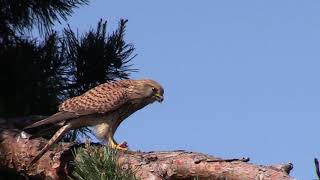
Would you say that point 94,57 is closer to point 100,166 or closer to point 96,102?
point 96,102

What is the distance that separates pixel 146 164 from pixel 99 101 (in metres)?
1.43

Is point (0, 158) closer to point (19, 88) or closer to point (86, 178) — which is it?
point (19, 88)

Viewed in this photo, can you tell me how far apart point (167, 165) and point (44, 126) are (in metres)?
1.16

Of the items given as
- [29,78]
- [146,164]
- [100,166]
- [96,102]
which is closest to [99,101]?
[96,102]

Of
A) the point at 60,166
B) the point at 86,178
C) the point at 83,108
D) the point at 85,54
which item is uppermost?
the point at 85,54

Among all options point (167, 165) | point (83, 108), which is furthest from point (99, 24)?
point (167, 165)

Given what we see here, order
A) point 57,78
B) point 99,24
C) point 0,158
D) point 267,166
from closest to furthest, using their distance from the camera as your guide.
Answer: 1. point 267,166
2. point 0,158
3. point 57,78
4. point 99,24

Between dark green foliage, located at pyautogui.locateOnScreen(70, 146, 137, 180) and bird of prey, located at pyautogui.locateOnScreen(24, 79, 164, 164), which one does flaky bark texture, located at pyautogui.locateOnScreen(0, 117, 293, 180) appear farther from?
dark green foliage, located at pyautogui.locateOnScreen(70, 146, 137, 180)

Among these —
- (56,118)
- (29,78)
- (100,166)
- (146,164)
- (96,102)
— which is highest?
(29,78)

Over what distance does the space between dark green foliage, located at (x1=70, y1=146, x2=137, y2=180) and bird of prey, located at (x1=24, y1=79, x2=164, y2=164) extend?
250cm

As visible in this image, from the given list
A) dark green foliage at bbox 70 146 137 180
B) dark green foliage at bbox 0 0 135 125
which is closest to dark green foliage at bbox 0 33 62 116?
dark green foliage at bbox 0 0 135 125

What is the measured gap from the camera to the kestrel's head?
5770mm

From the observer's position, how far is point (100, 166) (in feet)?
7.13

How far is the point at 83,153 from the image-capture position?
2.25 metres
